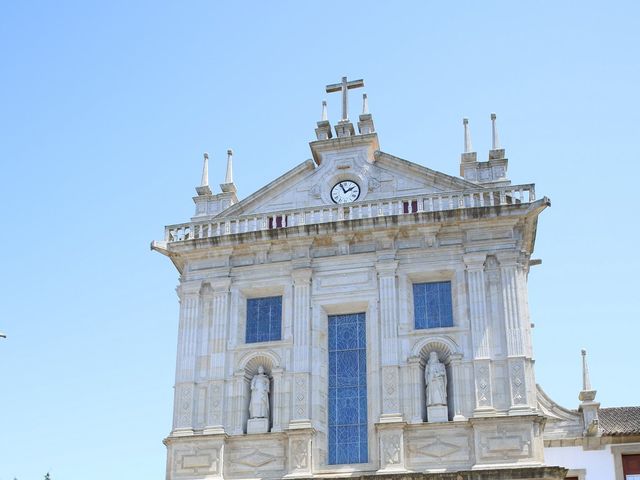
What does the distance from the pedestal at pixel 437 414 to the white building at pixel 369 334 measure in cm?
3

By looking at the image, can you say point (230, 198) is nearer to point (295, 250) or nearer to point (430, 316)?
point (295, 250)

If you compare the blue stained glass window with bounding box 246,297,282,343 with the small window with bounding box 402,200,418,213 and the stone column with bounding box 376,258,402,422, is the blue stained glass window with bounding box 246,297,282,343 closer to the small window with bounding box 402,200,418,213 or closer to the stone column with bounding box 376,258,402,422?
the stone column with bounding box 376,258,402,422

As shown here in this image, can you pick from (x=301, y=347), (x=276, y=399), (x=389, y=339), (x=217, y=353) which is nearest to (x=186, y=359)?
(x=217, y=353)

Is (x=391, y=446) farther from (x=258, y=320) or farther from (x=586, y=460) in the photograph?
(x=586, y=460)

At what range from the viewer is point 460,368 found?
24.8 metres

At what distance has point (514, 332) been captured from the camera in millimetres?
24719

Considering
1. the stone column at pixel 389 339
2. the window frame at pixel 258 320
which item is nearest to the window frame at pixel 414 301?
the stone column at pixel 389 339

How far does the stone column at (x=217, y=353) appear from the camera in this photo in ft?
83.8

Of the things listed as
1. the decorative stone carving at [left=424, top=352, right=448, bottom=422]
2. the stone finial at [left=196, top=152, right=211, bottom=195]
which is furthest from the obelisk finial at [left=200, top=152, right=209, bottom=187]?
the decorative stone carving at [left=424, top=352, right=448, bottom=422]

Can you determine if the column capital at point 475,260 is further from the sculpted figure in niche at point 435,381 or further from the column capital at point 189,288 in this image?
the column capital at point 189,288

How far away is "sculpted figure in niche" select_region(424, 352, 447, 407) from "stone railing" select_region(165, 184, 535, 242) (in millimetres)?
4305

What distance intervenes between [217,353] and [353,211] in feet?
18.2

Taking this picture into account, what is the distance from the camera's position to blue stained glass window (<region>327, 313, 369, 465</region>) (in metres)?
25.0

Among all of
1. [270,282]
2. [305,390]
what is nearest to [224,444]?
[305,390]
